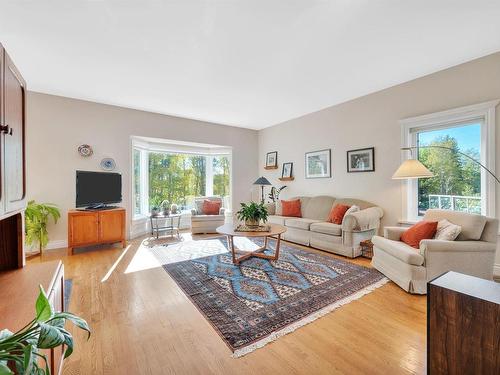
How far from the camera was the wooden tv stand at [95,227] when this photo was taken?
12.0 ft

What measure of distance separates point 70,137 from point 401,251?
207 inches

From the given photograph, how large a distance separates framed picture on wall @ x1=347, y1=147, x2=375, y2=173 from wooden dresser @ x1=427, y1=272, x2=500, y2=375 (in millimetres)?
2937

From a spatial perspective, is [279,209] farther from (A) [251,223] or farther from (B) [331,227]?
(A) [251,223]

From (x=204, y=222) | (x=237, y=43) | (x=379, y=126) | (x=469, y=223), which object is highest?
(x=237, y=43)

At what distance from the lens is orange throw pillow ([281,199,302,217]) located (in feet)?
15.6

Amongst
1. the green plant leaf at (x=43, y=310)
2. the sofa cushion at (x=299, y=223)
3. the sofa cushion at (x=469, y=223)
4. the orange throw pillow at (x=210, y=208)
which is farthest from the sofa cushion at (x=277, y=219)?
the green plant leaf at (x=43, y=310)

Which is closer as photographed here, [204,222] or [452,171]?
[452,171]

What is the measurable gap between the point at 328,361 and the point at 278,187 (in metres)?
4.56

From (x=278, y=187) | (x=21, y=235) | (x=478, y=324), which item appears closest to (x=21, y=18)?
(x=21, y=235)

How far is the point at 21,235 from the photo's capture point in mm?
1364

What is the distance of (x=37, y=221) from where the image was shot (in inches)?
137

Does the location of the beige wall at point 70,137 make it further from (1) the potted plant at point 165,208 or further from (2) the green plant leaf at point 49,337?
(2) the green plant leaf at point 49,337

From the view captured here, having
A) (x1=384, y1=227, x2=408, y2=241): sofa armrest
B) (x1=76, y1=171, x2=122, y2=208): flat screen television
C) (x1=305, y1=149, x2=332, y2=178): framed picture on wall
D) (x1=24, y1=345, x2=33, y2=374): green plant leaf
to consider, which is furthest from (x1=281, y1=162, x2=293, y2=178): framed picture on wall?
(x1=24, y1=345, x2=33, y2=374): green plant leaf

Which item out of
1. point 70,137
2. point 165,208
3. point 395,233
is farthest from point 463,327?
point 70,137
